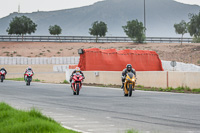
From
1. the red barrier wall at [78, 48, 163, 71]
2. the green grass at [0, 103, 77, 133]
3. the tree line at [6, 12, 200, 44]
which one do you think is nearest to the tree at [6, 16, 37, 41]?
the tree line at [6, 12, 200, 44]

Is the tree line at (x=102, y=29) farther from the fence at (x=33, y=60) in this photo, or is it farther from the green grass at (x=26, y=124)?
the green grass at (x=26, y=124)

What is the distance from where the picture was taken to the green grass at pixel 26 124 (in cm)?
845

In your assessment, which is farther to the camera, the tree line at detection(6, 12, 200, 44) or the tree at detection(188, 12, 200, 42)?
the tree line at detection(6, 12, 200, 44)

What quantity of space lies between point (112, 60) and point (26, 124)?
3062 centimetres

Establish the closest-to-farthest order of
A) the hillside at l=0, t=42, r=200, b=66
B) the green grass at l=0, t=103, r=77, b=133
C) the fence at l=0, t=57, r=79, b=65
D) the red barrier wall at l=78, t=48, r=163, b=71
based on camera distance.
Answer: the green grass at l=0, t=103, r=77, b=133 → the red barrier wall at l=78, t=48, r=163, b=71 → the fence at l=0, t=57, r=79, b=65 → the hillside at l=0, t=42, r=200, b=66

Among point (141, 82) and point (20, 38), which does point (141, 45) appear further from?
point (141, 82)

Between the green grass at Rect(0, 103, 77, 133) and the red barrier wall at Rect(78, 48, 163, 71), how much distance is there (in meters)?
27.6

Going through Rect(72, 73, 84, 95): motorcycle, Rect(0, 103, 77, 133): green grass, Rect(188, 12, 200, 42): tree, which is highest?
Rect(188, 12, 200, 42): tree

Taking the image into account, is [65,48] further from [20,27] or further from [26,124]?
[26,124]

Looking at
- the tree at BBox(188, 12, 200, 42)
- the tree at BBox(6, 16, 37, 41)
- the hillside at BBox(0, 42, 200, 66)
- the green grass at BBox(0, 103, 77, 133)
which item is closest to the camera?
the green grass at BBox(0, 103, 77, 133)

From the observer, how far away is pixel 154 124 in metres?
10.4

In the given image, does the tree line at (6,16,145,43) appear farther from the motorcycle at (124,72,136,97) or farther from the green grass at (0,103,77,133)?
the green grass at (0,103,77,133)

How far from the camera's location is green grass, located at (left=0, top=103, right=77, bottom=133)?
845cm

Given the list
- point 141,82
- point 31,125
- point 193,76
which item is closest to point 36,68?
point 141,82
